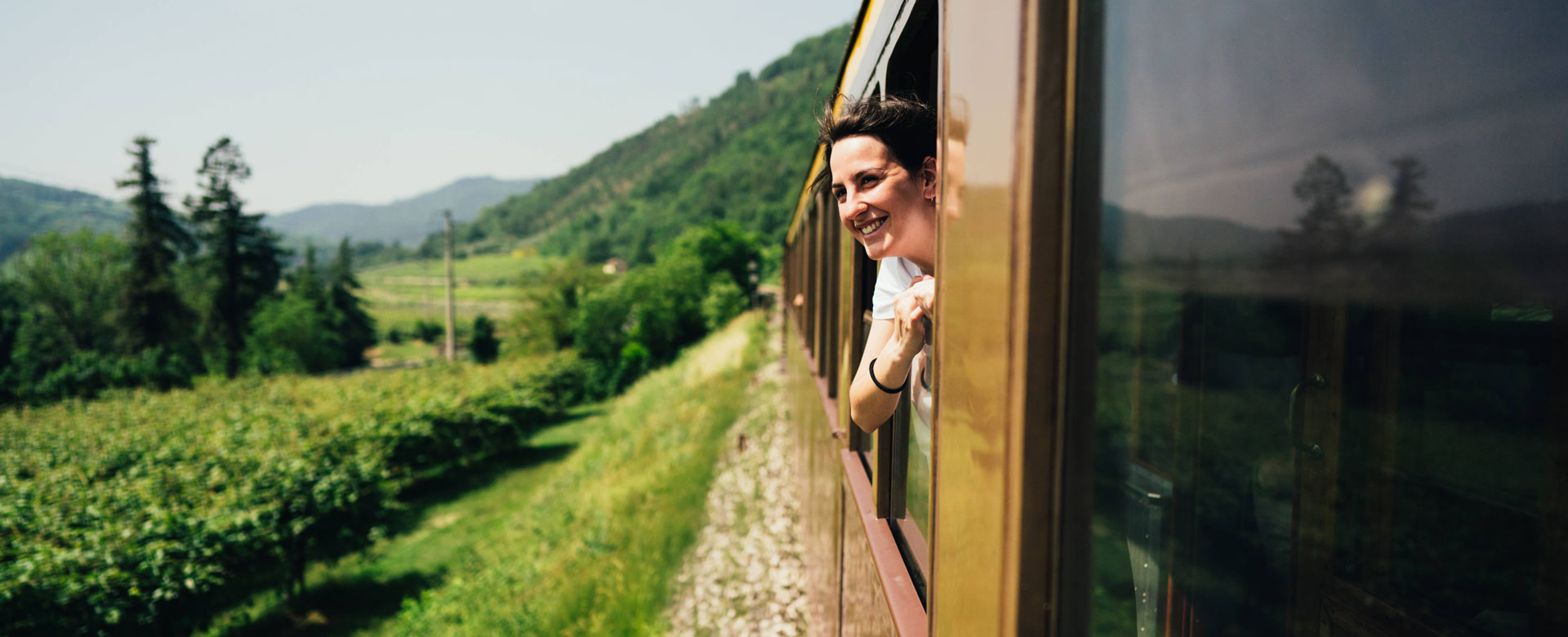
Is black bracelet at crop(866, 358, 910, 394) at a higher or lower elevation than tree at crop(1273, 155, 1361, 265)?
lower

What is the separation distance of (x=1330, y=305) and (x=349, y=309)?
76436 mm

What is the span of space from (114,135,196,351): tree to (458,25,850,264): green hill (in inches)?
1630

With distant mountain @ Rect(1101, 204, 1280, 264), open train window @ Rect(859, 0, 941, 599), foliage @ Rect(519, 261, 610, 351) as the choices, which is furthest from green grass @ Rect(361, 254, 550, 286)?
distant mountain @ Rect(1101, 204, 1280, 264)

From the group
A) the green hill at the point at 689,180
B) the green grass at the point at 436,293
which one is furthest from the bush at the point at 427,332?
the green hill at the point at 689,180

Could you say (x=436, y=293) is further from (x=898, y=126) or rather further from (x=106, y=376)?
(x=898, y=126)

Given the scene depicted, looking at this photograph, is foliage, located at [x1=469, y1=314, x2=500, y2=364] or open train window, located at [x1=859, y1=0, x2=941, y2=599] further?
foliage, located at [x1=469, y1=314, x2=500, y2=364]

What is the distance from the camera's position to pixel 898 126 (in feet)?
4.84

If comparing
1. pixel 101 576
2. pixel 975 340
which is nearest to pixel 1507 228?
pixel 975 340

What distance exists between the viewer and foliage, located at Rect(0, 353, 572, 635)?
26.7 feet

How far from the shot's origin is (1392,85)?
52 cm

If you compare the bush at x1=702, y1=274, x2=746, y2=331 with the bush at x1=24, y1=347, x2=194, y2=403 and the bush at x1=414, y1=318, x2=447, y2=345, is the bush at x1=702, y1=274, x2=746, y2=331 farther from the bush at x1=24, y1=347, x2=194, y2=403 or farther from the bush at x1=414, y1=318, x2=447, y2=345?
the bush at x1=414, y1=318, x2=447, y2=345

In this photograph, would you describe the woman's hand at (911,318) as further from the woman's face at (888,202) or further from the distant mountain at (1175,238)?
the distant mountain at (1175,238)

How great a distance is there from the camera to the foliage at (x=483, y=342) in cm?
5984

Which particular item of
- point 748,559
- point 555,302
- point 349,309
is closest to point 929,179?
point 748,559
